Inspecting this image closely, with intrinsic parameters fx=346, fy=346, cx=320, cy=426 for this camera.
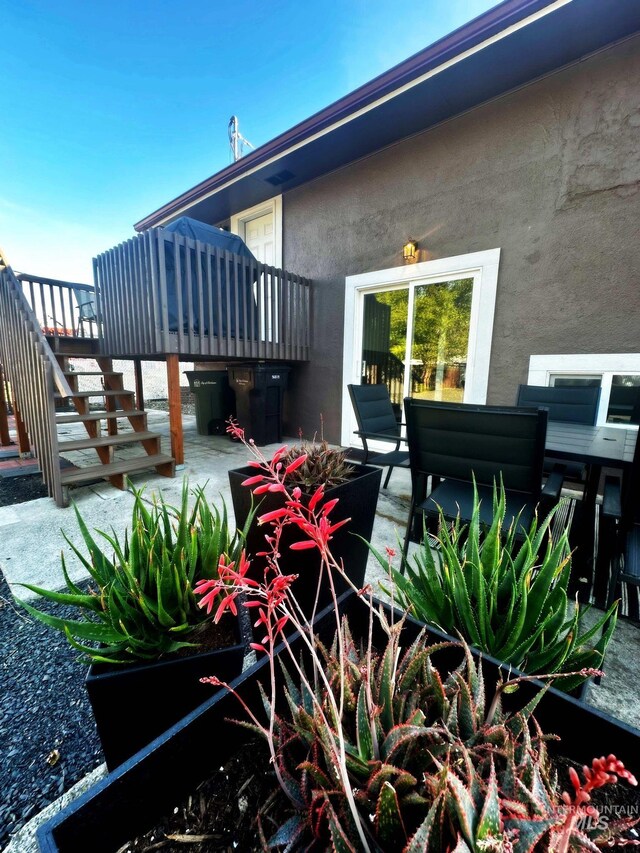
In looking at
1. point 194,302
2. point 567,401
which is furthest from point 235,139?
point 567,401

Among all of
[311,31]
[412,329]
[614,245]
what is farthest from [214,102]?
[614,245]

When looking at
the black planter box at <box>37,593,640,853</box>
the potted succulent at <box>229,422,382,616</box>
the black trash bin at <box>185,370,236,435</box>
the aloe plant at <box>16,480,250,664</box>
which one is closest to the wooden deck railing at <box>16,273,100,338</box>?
the black trash bin at <box>185,370,236,435</box>

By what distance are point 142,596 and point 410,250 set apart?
409cm

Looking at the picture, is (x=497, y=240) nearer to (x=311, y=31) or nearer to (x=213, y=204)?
(x=213, y=204)

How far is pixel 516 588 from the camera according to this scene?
771mm

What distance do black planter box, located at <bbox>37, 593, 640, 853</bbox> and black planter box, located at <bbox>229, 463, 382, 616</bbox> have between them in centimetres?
66

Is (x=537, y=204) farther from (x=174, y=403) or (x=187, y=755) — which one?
(x=187, y=755)

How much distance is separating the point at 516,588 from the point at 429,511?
3.29 feet

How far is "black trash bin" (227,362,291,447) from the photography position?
456 centimetres

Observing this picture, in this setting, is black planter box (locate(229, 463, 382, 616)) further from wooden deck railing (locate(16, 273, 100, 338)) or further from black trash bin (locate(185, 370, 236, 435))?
wooden deck railing (locate(16, 273, 100, 338))

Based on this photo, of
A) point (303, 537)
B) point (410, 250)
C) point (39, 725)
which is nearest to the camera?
point (39, 725)

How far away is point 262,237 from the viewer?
18.9 ft

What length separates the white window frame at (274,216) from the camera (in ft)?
17.2

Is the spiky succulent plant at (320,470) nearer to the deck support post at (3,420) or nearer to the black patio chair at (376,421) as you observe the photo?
the black patio chair at (376,421)
